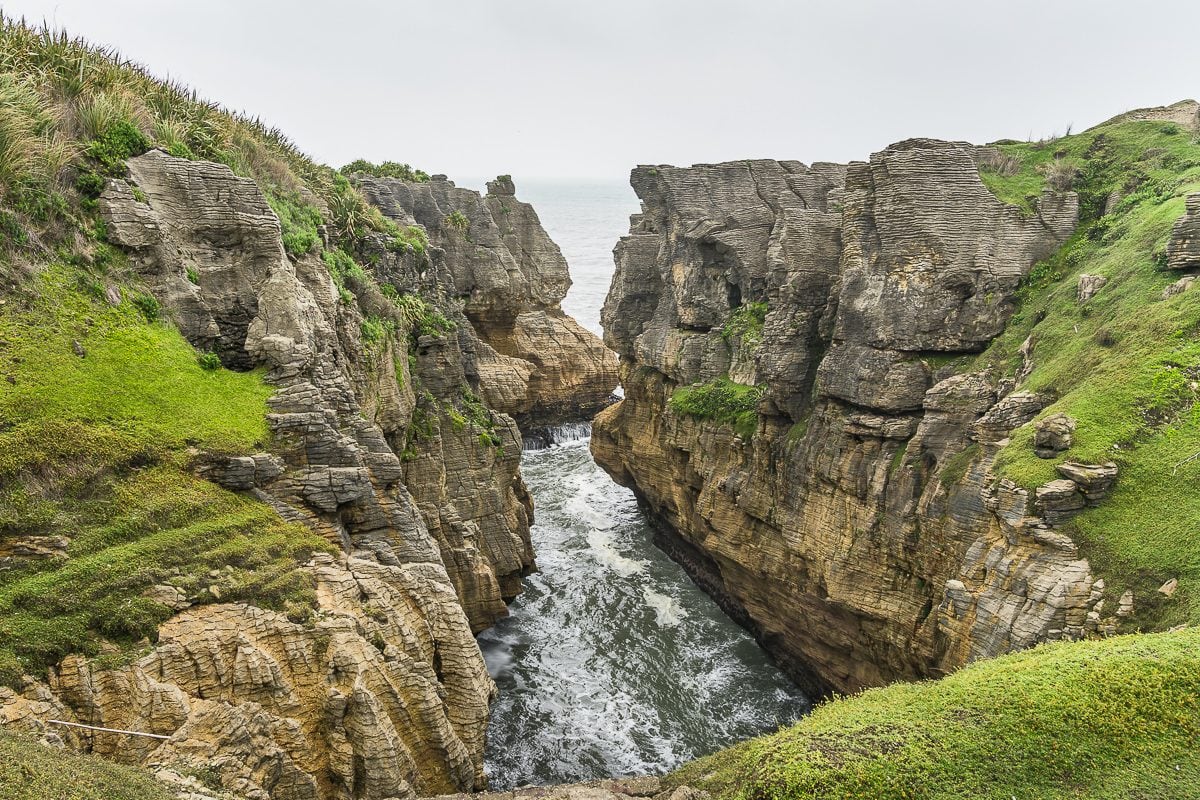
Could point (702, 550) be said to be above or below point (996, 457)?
below

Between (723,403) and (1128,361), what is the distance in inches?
495

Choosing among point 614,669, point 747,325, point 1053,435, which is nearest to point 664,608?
point 614,669

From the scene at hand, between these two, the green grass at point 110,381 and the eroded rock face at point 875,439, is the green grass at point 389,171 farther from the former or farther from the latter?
the green grass at point 110,381

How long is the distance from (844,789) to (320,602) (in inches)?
291

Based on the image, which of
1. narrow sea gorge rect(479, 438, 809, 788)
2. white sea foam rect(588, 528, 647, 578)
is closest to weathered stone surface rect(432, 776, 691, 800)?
narrow sea gorge rect(479, 438, 809, 788)

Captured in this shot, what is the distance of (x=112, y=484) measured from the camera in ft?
33.3

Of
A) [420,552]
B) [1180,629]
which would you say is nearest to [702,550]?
[420,552]

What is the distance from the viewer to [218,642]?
32.1 feet

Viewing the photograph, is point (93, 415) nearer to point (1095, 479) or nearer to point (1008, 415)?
point (1095, 479)

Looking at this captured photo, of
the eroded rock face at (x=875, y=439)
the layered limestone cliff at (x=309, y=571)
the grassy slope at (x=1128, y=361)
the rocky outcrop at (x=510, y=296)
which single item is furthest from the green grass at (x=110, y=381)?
the grassy slope at (x=1128, y=361)

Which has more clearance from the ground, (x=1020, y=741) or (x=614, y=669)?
(x=1020, y=741)

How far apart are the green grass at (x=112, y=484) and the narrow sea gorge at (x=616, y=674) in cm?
1028

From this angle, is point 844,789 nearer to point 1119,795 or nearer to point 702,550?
point 1119,795

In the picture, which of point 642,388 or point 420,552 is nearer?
point 420,552
